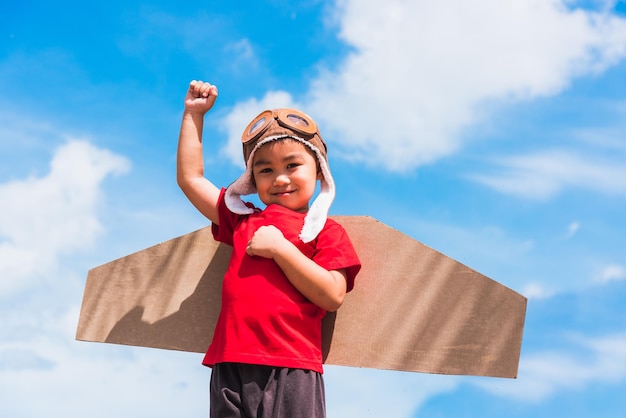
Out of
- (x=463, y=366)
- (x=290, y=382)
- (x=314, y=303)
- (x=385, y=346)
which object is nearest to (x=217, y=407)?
(x=290, y=382)

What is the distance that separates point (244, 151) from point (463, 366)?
0.98 metres

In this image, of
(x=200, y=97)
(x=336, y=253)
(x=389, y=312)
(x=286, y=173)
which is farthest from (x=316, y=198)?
(x=200, y=97)

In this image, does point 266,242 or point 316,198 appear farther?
point 316,198

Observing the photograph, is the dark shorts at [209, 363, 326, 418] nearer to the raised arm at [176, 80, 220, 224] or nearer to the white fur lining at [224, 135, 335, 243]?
the white fur lining at [224, 135, 335, 243]

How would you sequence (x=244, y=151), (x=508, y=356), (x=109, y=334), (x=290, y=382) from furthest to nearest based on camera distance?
1. (x=109, y=334)
2. (x=244, y=151)
3. (x=508, y=356)
4. (x=290, y=382)

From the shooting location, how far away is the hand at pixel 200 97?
2.67 meters

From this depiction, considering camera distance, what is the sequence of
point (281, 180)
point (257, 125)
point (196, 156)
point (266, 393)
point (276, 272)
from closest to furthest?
point (266, 393) → point (276, 272) → point (281, 180) → point (257, 125) → point (196, 156)

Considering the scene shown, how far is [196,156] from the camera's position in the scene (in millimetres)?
2639

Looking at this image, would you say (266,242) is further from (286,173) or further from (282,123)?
(282,123)

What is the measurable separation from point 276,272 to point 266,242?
0.10 m

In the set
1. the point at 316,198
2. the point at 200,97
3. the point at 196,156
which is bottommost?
the point at 316,198

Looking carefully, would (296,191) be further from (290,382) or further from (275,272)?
(290,382)

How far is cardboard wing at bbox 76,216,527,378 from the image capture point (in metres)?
2.45

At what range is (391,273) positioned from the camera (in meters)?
2.58
